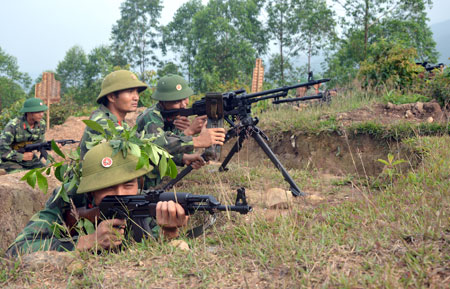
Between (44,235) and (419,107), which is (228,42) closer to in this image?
(419,107)

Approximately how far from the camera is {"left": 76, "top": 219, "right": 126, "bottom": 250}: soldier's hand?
2.92 meters

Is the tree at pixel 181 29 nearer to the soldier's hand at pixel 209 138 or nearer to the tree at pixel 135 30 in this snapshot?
the tree at pixel 135 30

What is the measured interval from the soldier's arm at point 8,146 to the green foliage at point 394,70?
340 inches

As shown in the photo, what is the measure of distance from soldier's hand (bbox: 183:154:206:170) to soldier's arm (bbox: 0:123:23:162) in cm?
456

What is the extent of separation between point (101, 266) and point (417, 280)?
1.96 meters

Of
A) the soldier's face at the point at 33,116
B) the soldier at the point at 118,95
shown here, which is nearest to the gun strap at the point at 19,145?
the soldier's face at the point at 33,116

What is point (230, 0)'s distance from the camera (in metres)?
43.9

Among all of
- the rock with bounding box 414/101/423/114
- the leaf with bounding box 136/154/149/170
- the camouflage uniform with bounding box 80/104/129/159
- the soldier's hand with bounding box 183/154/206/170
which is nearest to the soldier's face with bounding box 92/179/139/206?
the leaf with bounding box 136/154/149/170

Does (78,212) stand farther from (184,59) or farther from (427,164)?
(184,59)

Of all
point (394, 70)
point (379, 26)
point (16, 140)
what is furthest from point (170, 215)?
point (379, 26)

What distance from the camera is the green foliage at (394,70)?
34.1 feet

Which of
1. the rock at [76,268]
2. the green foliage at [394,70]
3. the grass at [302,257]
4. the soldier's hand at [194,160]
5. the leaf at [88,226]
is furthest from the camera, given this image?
the green foliage at [394,70]

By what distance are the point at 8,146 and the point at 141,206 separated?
631 centimetres

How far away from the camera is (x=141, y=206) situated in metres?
2.94
